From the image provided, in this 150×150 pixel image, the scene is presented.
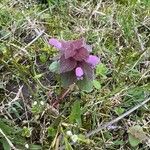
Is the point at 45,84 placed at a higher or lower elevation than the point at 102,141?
higher

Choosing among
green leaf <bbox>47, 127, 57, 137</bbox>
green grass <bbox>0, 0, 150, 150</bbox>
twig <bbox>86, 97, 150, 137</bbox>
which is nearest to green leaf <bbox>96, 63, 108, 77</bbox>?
green grass <bbox>0, 0, 150, 150</bbox>

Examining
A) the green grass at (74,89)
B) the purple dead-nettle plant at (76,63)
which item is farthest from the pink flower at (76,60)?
the green grass at (74,89)

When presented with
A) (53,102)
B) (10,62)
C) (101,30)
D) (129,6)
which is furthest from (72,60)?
(129,6)

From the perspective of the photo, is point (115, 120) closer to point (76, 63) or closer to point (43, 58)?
point (76, 63)

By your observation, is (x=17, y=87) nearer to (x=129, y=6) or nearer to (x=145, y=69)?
(x=145, y=69)

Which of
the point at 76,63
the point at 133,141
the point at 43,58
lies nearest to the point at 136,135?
the point at 133,141

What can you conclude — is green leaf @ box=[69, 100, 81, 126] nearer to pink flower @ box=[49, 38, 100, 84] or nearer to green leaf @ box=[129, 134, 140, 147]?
pink flower @ box=[49, 38, 100, 84]

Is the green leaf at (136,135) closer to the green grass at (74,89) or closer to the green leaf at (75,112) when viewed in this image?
the green grass at (74,89)
